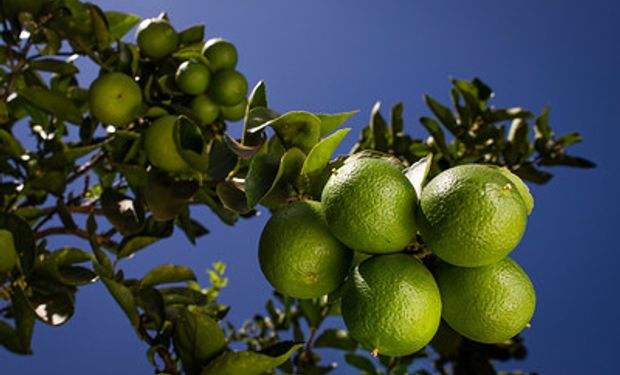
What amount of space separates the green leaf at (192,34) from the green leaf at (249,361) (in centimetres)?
89

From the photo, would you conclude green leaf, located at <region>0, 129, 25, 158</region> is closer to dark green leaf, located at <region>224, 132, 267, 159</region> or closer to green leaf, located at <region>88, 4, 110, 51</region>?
green leaf, located at <region>88, 4, 110, 51</region>

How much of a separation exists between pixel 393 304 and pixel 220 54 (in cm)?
86

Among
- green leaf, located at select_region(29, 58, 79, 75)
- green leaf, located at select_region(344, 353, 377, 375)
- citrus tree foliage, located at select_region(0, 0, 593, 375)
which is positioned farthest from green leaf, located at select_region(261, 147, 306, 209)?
green leaf, located at select_region(344, 353, 377, 375)

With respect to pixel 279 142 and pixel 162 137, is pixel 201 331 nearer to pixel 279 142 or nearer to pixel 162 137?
pixel 279 142

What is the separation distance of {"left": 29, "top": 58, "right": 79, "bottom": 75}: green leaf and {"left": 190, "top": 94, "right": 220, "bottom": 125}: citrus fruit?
0.47 m

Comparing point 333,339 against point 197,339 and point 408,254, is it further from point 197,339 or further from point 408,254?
point 408,254

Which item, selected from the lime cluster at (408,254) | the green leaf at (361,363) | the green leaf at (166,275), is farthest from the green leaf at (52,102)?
the green leaf at (361,363)

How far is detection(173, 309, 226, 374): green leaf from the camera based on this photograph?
977 mm

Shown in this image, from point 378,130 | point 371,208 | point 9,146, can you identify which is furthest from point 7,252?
point 378,130

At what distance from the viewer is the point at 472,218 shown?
2.24 ft

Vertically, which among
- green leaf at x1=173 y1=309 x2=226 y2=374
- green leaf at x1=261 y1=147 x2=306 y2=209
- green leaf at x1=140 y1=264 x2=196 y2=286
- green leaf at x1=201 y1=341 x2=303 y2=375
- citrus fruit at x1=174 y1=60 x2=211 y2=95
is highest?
citrus fruit at x1=174 y1=60 x2=211 y2=95

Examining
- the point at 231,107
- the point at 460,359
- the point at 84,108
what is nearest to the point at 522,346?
the point at 460,359

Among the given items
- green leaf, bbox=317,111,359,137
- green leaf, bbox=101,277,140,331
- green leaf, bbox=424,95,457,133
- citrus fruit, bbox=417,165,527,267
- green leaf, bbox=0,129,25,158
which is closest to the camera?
citrus fruit, bbox=417,165,527,267

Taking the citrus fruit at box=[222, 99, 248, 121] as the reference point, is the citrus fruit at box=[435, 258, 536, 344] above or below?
below
